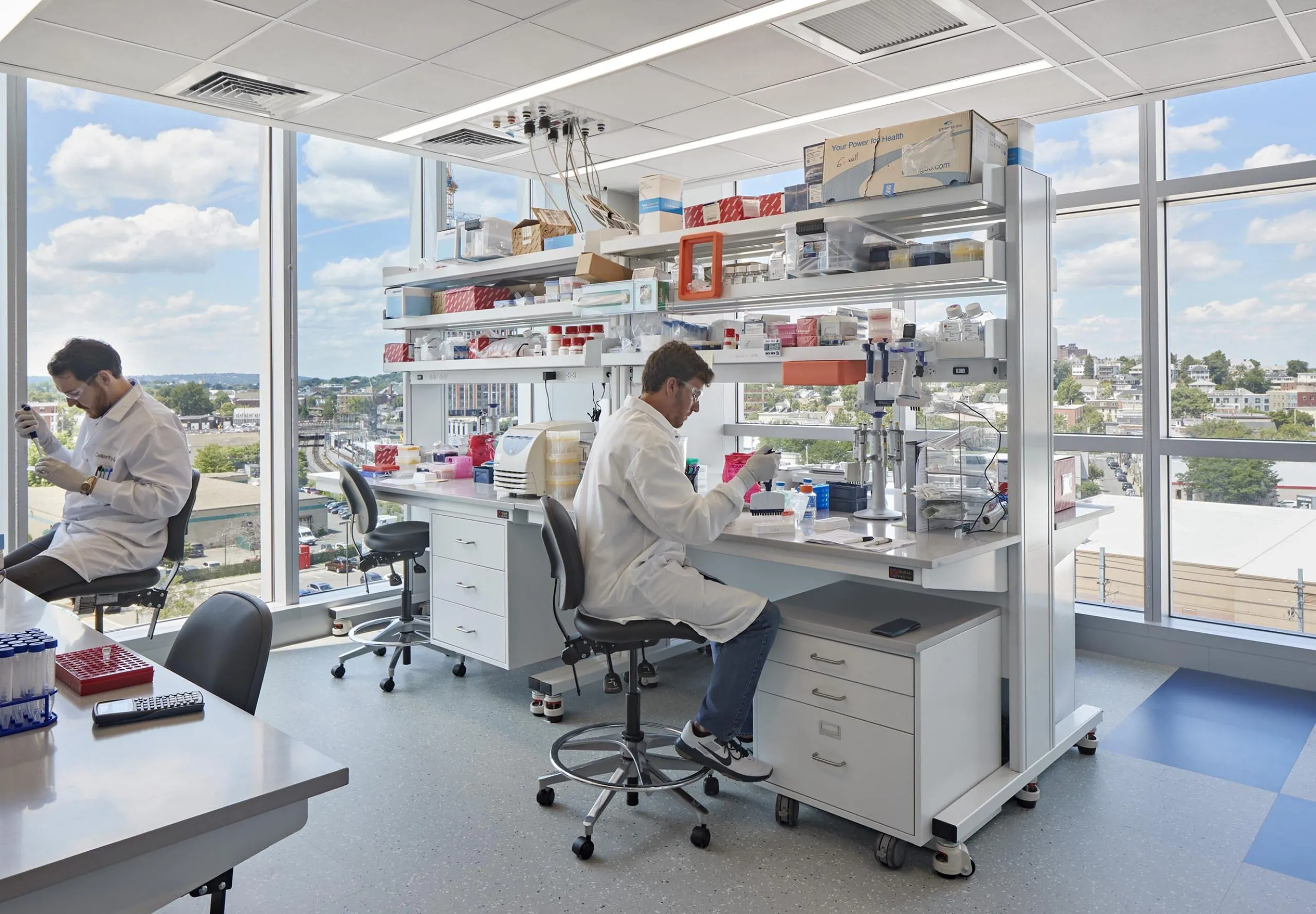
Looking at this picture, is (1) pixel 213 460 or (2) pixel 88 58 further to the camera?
(1) pixel 213 460

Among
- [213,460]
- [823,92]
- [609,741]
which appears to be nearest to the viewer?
[609,741]

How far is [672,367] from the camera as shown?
2754 mm

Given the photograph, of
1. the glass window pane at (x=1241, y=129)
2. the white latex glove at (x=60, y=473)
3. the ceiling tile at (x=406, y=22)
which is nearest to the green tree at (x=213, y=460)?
the white latex glove at (x=60, y=473)

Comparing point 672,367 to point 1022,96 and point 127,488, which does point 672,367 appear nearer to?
point 127,488

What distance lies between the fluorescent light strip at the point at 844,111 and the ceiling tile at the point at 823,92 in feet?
0.25

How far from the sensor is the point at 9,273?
3748 mm

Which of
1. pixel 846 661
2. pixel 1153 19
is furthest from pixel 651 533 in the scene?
pixel 1153 19

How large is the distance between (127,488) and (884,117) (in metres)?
3.76

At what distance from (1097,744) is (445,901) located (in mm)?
2331

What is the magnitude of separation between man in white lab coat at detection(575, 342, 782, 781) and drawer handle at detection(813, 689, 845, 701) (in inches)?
6.8

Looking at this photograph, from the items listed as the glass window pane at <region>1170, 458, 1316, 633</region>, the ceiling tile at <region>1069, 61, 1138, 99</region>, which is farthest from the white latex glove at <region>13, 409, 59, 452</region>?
the glass window pane at <region>1170, 458, 1316, 633</region>

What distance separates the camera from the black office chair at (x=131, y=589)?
3.17 m

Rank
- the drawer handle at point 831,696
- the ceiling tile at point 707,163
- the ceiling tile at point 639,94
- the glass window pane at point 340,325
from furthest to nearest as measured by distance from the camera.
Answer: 1. the ceiling tile at point 707,163
2. the glass window pane at point 340,325
3. the ceiling tile at point 639,94
4. the drawer handle at point 831,696

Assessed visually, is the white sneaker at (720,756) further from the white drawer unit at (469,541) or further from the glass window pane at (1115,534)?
the glass window pane at (1115,534)
